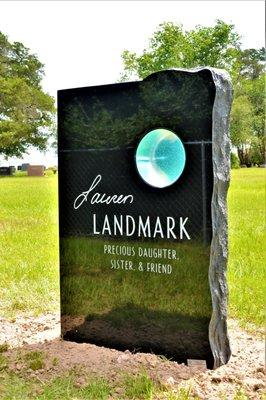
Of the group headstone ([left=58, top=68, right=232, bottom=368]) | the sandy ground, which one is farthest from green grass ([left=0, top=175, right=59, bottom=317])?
headstone ([left=58, top=68, right=232, bottom=368])

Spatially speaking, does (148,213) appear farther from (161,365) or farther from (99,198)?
(161,365)

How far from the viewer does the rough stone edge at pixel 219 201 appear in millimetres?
3629

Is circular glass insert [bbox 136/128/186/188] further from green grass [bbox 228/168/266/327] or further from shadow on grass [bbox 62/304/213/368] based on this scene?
green grass [bbox 228/168/266/327]

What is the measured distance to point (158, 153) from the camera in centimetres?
390

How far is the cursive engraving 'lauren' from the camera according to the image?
13.2ft

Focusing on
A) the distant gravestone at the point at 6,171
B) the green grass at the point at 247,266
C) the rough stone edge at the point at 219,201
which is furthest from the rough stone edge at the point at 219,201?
the distant gravestone at the point at 6,171

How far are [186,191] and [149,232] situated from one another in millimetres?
360

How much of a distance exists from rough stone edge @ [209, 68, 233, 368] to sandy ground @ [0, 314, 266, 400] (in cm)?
25

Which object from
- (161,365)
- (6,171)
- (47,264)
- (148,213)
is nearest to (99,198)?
(148,213)

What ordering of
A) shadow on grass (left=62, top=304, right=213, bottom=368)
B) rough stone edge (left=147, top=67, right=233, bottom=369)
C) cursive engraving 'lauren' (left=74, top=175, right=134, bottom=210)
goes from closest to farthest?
rough stone edge (left=147, top=67, right=233, bottom=369), shadow on grass (left=62, top=304, right=213, bottom=368), cursive engraving 'lauren' (left=74, top=175, right=134, bottom=210)

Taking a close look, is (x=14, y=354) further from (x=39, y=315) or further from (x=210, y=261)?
(x=210, y=261)

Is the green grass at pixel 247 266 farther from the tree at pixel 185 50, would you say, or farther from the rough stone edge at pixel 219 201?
the tree at pixel 185 50

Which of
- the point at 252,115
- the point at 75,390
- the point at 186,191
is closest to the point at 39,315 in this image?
the point at 75,390

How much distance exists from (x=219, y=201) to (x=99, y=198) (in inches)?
34.8
